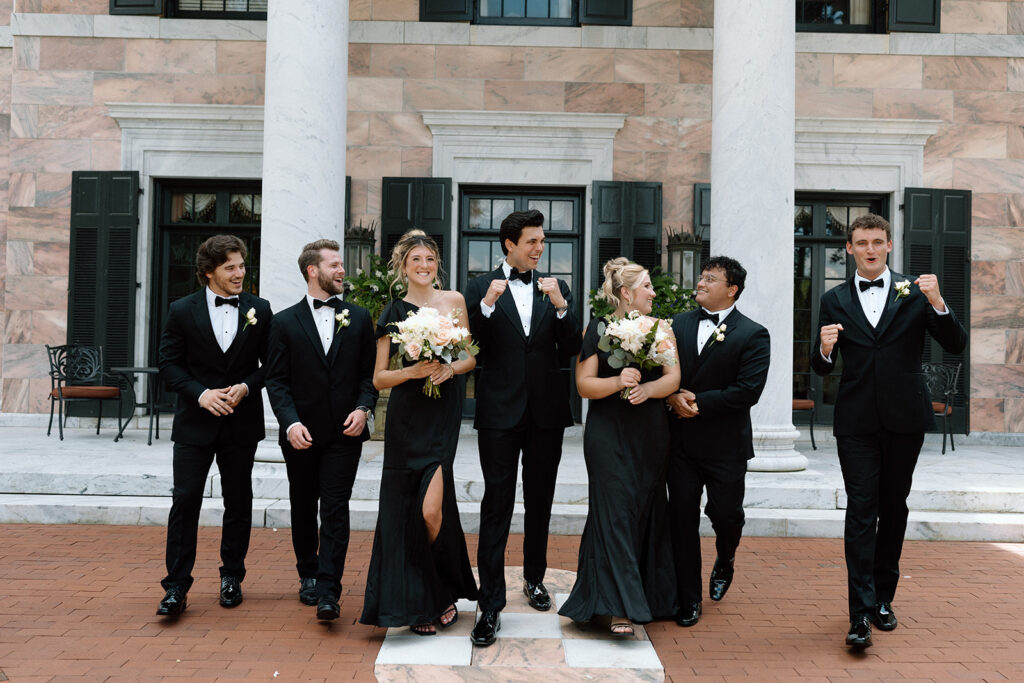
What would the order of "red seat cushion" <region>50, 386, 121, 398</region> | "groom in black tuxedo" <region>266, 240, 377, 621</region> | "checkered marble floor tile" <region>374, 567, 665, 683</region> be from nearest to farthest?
"checkered marble floor tile" <region>374, 567, 665, 683</region>
"groom in black tuxedo" <region>266, 240, 377, 621</region>
"red seat cushion" <region>50, 386, 121, 398</region>

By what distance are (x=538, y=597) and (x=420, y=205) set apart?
6.93 metres

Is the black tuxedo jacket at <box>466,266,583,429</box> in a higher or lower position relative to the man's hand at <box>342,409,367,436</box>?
higher

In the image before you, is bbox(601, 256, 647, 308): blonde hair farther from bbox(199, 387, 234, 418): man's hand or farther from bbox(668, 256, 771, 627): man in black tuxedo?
bbox(199, 387, 234, 418): man's hand

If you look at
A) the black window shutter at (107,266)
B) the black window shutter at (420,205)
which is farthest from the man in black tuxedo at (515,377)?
the black window shutter at (107,266)

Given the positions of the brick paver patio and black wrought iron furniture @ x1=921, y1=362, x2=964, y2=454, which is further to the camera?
black wrought iron furniture @ x1=921, y1=362, x2=964, y2=454

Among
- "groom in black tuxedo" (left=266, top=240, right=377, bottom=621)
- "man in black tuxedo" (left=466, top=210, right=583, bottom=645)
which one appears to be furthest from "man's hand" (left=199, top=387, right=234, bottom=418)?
"man in black tuxedo" (left=466, top=210, right=583, bottom=645)

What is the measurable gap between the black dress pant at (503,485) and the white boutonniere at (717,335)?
0.97 metres

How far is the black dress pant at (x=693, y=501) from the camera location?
4.63 metres

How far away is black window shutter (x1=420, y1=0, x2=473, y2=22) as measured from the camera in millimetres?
11078

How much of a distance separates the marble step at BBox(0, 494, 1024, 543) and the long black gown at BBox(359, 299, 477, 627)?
237 centimetres

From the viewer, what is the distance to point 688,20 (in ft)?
36.6

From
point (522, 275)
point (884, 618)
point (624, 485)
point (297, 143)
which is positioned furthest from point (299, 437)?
point (297, 143)

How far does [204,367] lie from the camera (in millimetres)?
4766

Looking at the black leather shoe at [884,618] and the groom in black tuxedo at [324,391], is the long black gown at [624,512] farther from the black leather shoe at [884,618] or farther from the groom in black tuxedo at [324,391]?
the groom in black tuxedo at [324,391]
